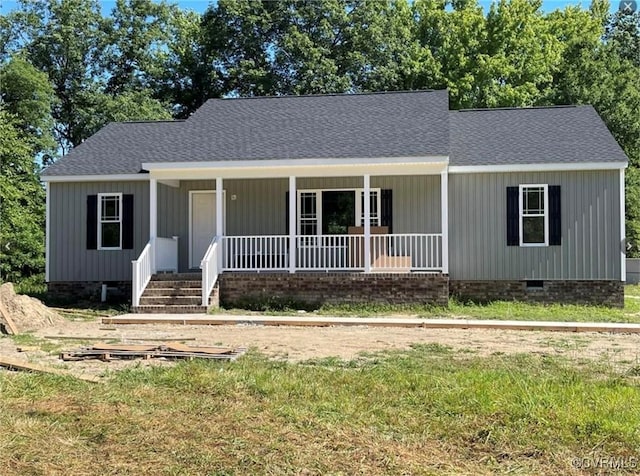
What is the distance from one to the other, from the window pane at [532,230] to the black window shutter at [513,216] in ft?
0.61

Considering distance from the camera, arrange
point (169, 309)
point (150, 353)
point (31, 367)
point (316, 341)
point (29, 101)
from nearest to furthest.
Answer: point (31, 367)
point (150, 353)
point (316, 341)
point (169, 309)
point (29, 101)

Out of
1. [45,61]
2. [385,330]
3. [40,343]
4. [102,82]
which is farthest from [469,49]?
[40,343]

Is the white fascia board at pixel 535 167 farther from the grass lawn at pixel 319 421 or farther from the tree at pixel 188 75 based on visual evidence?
the tree at pixel 188 75

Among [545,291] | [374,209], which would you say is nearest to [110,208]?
[374,209]

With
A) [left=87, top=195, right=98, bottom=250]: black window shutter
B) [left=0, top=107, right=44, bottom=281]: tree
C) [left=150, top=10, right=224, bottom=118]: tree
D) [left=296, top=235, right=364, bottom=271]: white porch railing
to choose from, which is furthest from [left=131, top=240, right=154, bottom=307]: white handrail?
[left=150, top=10, right=224, bottom=118]: tree

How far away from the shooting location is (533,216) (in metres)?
15.5

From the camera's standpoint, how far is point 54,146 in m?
27.9

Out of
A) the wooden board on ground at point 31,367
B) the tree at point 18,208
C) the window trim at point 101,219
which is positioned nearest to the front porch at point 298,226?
the window trim at point 101,219

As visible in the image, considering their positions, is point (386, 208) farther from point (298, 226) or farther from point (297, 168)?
point (297, 168)

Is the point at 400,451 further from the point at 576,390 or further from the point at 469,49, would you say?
the point at 469,49

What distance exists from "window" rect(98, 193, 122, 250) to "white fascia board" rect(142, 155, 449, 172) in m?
2.07

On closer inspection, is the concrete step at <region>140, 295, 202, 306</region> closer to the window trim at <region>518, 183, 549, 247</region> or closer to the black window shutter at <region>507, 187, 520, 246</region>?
the black window shutter at <region>507, 187, 520, 246</region>

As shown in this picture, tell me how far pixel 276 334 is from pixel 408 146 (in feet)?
20.1

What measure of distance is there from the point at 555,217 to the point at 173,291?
867 centimetres
